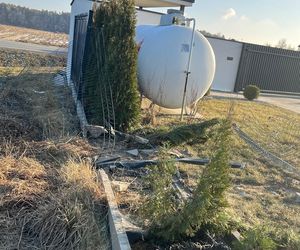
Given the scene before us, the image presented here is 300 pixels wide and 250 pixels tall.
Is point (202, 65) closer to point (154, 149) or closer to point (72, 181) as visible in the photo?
point (154, 149)

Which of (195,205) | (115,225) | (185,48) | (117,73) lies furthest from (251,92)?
(195,205)

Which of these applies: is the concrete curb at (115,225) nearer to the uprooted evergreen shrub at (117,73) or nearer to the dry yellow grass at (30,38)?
the uprooted evergreen shrub at (117,73)

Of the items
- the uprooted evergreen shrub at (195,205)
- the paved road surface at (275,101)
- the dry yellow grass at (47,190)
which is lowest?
the paved road surface at (275,101)

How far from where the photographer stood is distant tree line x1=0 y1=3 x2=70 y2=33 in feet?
334

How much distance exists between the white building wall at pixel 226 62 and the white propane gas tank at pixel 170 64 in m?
12.1

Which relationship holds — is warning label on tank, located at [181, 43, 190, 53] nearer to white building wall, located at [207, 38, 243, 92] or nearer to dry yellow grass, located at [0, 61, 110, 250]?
dry yellow grass, located at [0, 61, 110, 250]

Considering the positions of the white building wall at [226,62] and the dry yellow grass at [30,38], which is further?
the dry yellow grass at [30,38]

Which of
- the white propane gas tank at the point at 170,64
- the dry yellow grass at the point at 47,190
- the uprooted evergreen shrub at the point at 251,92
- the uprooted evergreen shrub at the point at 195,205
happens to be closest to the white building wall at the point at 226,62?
the uprooted evergreen shrub at the point at 251,92

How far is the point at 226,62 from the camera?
2183 centimetres

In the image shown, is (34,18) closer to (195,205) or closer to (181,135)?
(181,135)

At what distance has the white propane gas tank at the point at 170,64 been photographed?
920cm

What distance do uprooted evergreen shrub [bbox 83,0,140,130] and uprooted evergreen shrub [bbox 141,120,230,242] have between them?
3.94 metres

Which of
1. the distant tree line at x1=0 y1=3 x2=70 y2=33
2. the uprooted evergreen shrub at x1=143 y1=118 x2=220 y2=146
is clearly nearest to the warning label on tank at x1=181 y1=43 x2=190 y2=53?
the uprooted evergreen shrub at x1=143 y1=118 x2=220 y2=146

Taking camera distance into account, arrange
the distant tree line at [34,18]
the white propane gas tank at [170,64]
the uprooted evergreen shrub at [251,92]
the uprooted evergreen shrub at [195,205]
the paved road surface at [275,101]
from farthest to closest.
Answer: the distant tree line at [34,18], the uprooted evergreen shrub at [251,92], the paved road surface at [275,101], the white propane gas tank at [170,64], the uprooted evergreen shrub at [195,205]
